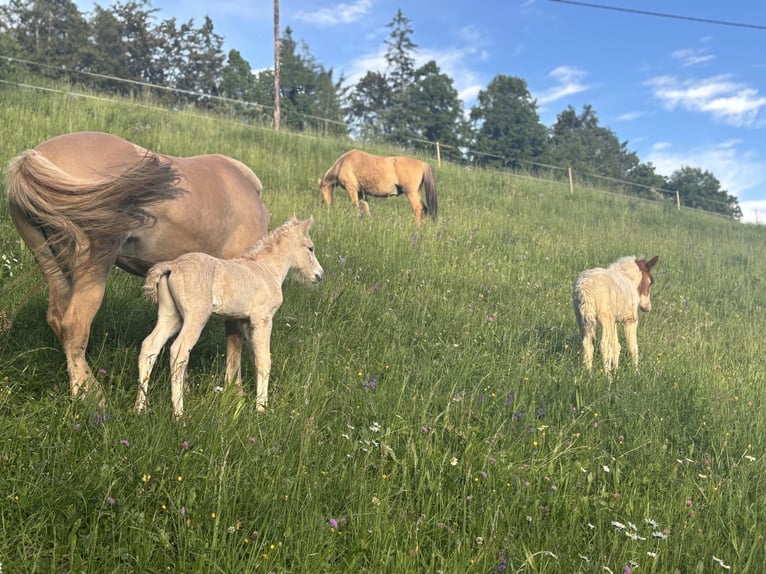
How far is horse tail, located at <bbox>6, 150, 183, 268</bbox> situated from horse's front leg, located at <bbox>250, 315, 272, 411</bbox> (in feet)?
3.47

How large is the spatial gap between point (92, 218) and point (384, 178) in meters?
A: 11.3

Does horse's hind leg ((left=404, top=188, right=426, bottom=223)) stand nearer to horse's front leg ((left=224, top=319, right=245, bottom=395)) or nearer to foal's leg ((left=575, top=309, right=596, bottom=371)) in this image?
foal's leg ((left=575, top=309, right=596, bottom=371))

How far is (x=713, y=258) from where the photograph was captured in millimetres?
15922

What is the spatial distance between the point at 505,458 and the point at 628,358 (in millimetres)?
3689

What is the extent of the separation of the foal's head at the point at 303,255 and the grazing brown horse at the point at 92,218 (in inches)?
28.5

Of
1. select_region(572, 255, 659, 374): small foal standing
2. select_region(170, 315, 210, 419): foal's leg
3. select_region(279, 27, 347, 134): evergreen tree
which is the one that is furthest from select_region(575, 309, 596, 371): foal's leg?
select_region(279, 27, 347, 134): evergreen tree

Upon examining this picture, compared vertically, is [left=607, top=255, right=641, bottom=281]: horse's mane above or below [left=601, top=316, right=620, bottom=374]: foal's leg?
above

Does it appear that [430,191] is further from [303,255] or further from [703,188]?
[703,188]

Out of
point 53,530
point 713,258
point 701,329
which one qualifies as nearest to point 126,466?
point 53,530

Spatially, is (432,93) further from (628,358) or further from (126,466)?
(126,466)

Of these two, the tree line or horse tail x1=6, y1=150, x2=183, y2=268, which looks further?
the tree line

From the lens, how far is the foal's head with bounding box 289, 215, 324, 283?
187 inches

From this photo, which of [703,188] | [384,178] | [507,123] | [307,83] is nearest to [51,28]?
[307,83]

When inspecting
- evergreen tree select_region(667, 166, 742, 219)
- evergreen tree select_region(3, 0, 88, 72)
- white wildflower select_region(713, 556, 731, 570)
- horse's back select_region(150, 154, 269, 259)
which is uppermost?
evergreen tree select_region(3, 0, 88, 72)
